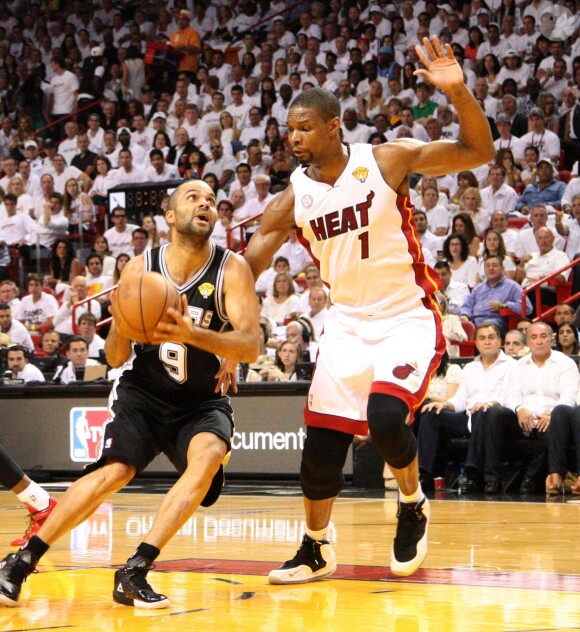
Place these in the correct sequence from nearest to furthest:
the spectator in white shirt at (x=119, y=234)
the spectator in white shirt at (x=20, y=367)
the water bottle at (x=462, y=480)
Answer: the water bottle at (x=462, y=480)
the spectator in white shirt at (x=20, y=367)
the spectator in white shirt at (x=119, y=234)

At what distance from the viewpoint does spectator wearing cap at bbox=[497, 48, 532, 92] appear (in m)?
16.7

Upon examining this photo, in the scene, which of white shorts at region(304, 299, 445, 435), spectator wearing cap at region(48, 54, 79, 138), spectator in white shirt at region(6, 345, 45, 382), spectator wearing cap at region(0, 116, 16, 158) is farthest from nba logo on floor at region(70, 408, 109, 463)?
spectator wearing cap at region(48, 54, 79, 138)

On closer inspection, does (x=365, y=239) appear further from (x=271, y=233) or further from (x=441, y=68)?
(x=441, y=68)

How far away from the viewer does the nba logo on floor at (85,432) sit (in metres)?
11.6

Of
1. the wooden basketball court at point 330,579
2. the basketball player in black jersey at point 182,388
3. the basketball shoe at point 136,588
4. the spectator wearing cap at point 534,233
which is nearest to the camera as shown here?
the wooden basketball court at point 330,579

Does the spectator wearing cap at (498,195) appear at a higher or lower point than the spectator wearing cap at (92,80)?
lower

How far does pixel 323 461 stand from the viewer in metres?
4.92

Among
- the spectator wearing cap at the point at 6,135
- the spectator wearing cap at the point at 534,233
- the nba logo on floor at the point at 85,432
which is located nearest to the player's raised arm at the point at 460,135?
the nba logo on floor at the point at 85,432

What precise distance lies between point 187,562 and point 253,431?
5.68m

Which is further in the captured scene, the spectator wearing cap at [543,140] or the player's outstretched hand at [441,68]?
the spectator wearing cap at [543,140]

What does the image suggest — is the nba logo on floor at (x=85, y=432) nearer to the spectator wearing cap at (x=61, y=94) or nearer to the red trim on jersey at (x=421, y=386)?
the red trim on jersey at (x=421, y=386)

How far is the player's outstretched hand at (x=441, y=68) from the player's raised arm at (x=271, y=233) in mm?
795

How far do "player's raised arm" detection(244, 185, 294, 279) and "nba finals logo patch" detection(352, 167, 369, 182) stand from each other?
0.32m

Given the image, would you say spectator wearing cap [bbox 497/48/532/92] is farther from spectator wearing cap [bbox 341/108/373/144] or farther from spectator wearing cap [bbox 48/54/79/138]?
spectator wearing cap [bbox 48/54/79/138]
